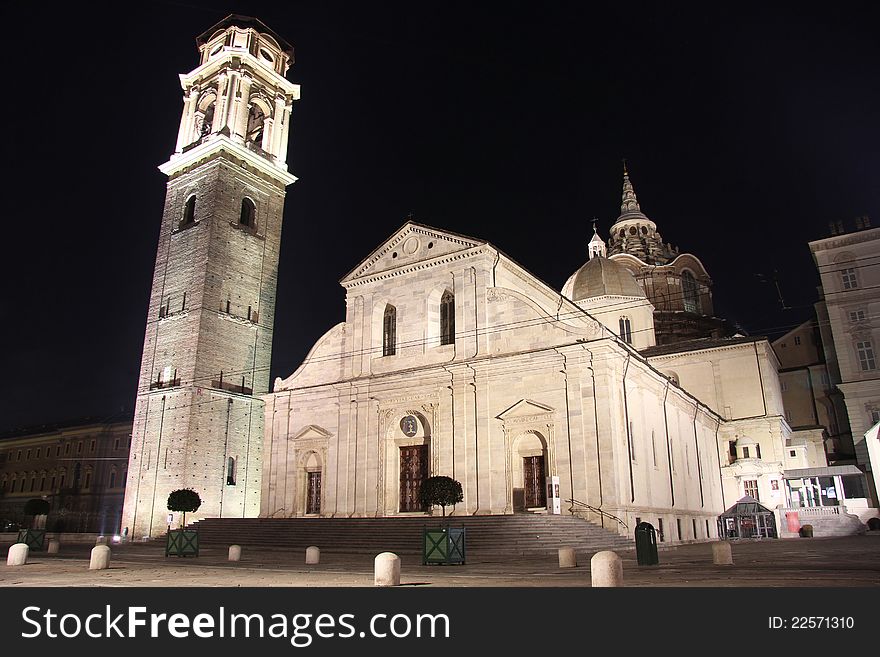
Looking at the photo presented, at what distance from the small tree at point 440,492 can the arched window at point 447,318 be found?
822 cm

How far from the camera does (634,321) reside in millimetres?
53156

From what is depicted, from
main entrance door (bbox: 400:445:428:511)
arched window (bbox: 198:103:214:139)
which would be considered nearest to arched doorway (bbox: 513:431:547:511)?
main entrance door (bbox: 400:445:428:511)

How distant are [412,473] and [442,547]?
46.5ft

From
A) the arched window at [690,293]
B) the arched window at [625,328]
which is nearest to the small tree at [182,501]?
the arched window at [625,328]

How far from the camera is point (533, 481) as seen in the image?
29.2 m

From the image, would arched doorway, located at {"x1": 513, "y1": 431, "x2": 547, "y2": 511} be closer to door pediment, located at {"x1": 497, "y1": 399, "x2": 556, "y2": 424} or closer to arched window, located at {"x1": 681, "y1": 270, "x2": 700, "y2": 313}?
door pediment, located at {"x1": 497, "y1": 399, "x2": 556, "y2": 424}

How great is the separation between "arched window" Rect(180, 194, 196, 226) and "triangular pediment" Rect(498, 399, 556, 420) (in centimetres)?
2581

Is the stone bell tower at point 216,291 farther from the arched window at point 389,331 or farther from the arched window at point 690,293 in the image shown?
the arched window at point 690,293

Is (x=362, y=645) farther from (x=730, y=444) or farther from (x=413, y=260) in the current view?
(x=730, y=444)

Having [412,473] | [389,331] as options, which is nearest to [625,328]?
[389,331]

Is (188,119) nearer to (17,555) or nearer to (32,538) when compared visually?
(32,538)

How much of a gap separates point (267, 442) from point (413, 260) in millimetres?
12564

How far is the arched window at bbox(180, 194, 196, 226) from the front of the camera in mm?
43781

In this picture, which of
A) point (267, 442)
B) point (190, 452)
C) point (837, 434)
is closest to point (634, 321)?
point (837, 434)
